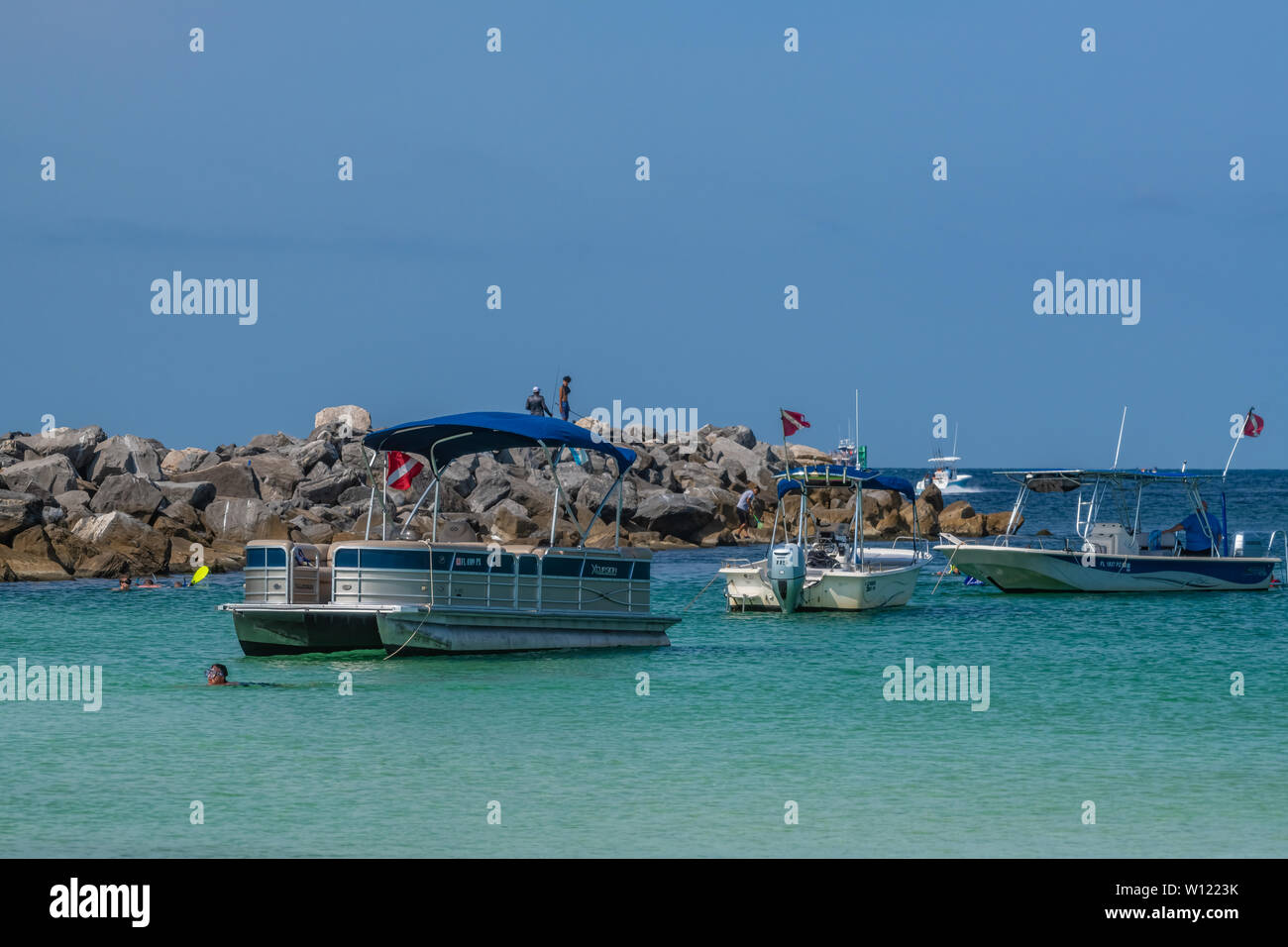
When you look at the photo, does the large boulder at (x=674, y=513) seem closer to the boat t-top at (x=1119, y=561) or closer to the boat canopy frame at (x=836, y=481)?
the boat t-top at (x=1119, y=561)

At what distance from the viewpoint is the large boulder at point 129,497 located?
49812 millimetres

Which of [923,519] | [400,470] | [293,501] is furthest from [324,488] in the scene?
[400,470]

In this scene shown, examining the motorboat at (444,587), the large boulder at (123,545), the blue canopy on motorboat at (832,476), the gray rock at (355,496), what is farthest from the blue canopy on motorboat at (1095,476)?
the gray rock at (355,496)

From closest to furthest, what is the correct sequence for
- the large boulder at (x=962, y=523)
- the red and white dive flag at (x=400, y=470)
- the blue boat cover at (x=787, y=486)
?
the red and white dive flag at (x=400, y=470) < the blue boat cover at (x=787, y=486) < the large boulder at (x=962, y=523)

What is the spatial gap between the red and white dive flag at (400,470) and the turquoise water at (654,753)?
330 centimetres

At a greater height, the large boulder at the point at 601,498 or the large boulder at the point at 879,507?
the large boulder at the point at 601,498

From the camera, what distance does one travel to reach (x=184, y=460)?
7462 centimetres

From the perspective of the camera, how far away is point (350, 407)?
83.6m

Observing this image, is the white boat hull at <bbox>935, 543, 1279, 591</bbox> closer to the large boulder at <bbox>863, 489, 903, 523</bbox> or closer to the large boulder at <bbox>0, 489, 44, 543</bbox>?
the large boulder at <bbox>0, 489, 44, 543</bbox>

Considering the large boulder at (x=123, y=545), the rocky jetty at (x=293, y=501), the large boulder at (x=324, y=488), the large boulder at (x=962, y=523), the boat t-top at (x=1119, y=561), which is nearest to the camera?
the boat t-top at (x=1119, y=561)

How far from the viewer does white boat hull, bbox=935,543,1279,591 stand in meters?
44.1

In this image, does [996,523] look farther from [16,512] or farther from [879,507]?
[16,512]

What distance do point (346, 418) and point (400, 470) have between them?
182 ft
